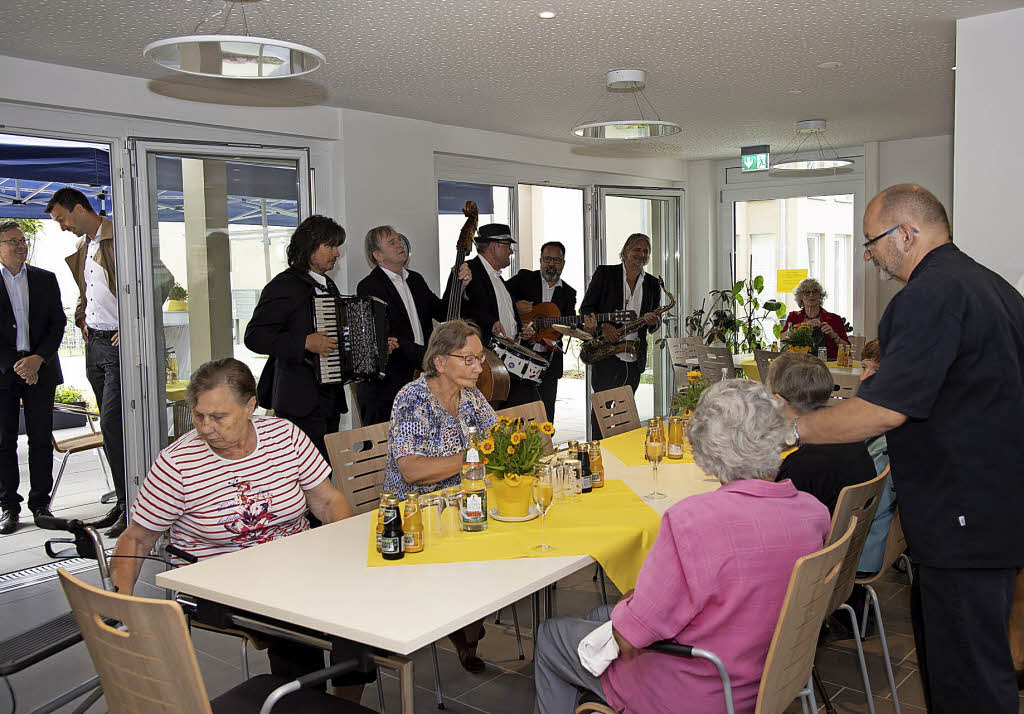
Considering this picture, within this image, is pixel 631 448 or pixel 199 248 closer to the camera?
pixel 631 448

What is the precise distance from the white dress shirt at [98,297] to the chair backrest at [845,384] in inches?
196

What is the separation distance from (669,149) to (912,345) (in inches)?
280

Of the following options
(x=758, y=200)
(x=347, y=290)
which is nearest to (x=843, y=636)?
(x=347, y=290)

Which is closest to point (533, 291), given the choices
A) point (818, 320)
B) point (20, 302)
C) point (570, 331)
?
point (570, 331)

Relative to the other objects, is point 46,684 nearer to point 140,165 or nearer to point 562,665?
point 562,665

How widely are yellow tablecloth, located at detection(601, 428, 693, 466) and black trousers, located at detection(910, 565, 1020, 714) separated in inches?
57.1

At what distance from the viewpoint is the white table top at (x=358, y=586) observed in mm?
2162

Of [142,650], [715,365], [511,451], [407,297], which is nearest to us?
[142,650]

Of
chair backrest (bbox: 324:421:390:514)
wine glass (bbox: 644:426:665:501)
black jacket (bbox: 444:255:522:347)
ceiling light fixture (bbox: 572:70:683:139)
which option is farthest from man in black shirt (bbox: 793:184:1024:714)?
black jacket (bbox: 444:255:522:347)

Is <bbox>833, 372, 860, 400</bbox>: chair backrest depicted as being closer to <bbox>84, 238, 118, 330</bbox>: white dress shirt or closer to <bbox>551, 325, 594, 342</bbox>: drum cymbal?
<bbox>551, 325, 594, 342</bbox>: drum cymbal

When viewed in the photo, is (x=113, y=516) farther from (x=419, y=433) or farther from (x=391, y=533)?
(x=391, y=533)

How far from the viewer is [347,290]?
6859mm

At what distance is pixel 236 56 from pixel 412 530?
6.85 feet

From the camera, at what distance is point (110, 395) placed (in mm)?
5918
